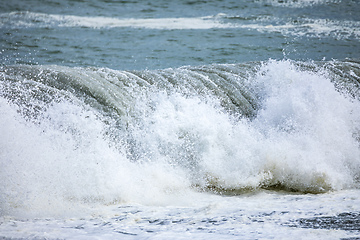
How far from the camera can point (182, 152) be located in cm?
387

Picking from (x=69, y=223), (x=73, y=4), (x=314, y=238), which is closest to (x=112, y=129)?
(x=69, y=223)

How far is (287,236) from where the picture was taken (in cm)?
234

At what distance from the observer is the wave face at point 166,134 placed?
3.26 metres

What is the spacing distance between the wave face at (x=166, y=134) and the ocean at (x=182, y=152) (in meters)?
0.01

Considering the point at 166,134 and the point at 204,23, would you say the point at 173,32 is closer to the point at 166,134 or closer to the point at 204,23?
the point at 204,23

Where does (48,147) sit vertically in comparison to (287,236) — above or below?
above

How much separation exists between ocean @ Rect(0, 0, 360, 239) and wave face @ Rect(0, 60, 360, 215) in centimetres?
1

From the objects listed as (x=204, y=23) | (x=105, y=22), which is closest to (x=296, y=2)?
(x=204, y=23)

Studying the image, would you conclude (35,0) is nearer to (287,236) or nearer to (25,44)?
(25,44)

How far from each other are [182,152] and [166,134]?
0.21m

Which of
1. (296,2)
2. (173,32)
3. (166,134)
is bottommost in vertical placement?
(166,134)

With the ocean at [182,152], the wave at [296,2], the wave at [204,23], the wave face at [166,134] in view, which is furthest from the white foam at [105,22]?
the wave face at [166,134]

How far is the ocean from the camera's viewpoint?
267 centimetres

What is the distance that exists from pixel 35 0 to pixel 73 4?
1.07m
